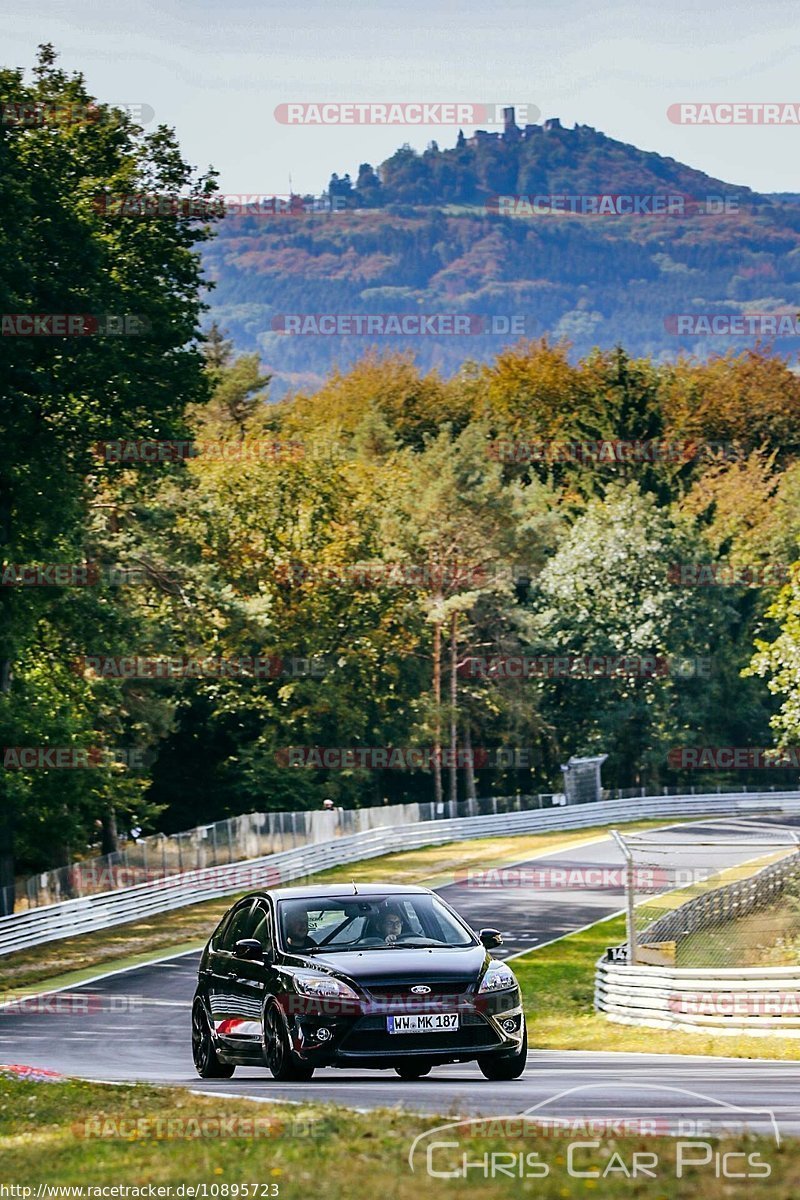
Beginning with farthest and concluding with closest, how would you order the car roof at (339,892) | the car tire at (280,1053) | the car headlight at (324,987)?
1. the car roof at (339,892)
2. the car tire at (280,1053)
3. the car headlight at (324,987)

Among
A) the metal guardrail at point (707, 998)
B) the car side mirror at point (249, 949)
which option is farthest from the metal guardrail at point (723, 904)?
the car side mirror at point (249, 949)

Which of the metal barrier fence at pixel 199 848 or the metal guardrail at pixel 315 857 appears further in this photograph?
the metal barrier fence at pixel 199 848

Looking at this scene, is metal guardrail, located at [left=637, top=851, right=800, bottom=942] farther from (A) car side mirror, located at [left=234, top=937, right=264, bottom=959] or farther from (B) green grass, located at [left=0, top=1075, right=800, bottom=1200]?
(B) green grass, located at [left=0, top=1075, right=800, bottom=1200]

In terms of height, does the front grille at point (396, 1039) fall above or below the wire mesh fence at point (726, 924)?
above

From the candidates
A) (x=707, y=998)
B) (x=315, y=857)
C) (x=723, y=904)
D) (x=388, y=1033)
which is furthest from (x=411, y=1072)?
(x=315, y=857)

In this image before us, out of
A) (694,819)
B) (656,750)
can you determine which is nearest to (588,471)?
(656,750)

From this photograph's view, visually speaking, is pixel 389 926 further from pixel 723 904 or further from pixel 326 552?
pixel 326 552

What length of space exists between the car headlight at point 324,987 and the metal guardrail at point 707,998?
914cm

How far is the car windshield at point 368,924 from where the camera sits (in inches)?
557

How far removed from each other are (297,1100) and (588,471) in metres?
80.1

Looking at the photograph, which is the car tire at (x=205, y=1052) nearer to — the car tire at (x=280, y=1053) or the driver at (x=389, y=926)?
the car tire at (x=280, y=1053)

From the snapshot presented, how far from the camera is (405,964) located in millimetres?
13469

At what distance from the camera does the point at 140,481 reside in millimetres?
43875

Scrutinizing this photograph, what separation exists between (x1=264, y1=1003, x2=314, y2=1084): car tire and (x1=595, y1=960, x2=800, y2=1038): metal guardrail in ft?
28.9
